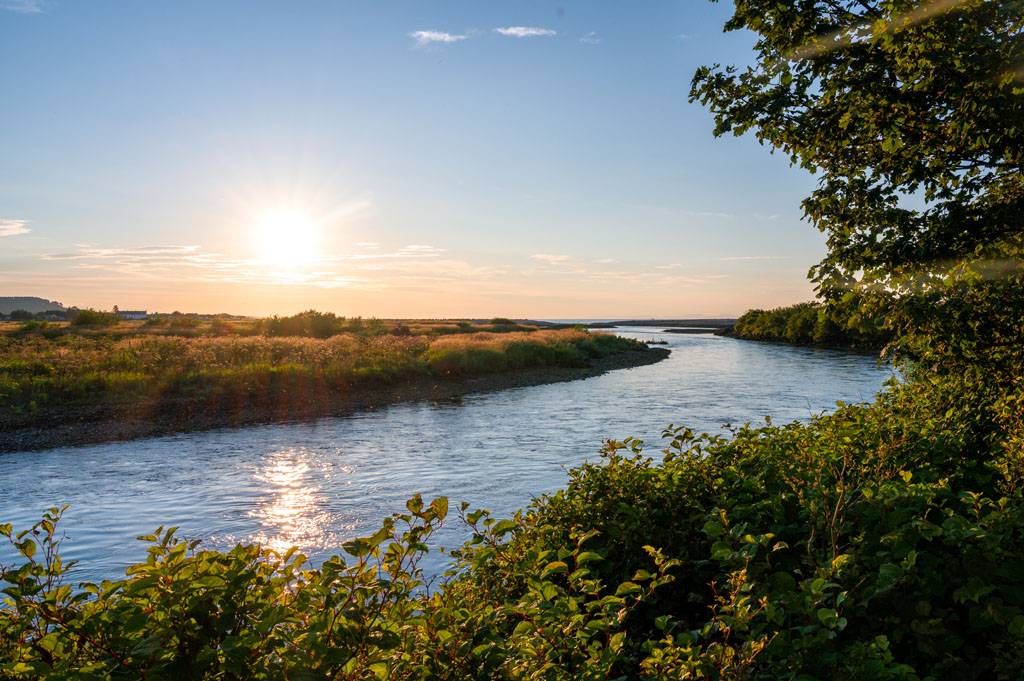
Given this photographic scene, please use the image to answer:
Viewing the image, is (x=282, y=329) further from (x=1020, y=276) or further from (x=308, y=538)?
(x=1020, y=276)

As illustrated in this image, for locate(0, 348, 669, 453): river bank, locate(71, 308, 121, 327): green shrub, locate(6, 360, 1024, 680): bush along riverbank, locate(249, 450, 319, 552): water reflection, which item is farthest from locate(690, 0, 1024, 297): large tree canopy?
locate(71, 308, 121, 327): green shrub

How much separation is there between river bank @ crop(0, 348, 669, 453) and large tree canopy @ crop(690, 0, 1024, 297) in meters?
15.5

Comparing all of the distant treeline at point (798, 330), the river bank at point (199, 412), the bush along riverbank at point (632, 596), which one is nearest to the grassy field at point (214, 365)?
the river bank at point (199, 412)

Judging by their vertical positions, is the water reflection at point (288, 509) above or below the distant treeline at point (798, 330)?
below

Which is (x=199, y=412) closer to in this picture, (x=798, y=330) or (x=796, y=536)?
(x=796, y=536)

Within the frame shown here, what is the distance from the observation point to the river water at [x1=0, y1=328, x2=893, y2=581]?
824cm

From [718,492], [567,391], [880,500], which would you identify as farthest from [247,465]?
[567,391]

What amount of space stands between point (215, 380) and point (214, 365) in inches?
116

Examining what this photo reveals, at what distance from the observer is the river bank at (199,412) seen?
1461 cm

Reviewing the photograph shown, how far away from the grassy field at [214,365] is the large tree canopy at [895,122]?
19197 millimetres

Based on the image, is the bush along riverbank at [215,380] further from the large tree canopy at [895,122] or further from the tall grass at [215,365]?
the large tree canopy at [895,122]

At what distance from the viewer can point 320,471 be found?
456 inches

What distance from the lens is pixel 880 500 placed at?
12.6 feet

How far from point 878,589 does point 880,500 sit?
39.6 inches
